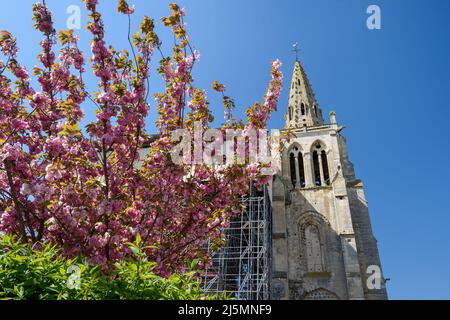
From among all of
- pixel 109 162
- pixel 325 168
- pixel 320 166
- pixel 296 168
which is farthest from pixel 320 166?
pixel 109 162

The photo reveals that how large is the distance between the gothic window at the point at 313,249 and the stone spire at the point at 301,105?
483 inches

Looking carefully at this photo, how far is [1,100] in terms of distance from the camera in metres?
5.98

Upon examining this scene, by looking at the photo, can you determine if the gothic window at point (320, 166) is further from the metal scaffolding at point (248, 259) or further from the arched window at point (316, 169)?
the metal scaffolding at point (248, 259)

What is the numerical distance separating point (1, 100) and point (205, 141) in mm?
3707

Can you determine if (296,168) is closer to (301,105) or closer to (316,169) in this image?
(316,169)

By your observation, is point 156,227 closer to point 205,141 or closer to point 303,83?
point 205,141

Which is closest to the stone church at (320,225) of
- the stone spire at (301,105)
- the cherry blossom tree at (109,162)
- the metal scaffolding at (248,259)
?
the metal scaffolding at (248,259)

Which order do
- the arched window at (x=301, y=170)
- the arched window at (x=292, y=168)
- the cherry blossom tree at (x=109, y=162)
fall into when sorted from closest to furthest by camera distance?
the cherry blossom tree at (x=109, y=162)
the arched window at (x=301, y=170)
the arched window at (x=292, y=168)

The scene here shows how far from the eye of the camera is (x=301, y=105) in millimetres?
34594

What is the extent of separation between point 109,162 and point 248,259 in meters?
12.2

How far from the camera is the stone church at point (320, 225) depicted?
64.9 feet
